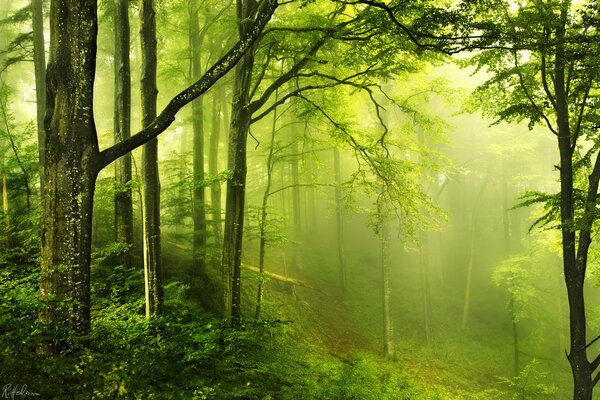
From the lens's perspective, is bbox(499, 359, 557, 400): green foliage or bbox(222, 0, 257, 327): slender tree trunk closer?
bbox(222, 0, 257, 327): slender tree trunk

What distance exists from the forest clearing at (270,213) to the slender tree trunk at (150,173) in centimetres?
4

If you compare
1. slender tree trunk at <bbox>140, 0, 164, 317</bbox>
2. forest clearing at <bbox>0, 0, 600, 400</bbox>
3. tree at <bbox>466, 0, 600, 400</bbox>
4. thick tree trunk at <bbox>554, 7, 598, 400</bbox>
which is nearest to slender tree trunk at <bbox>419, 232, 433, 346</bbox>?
forest clearing at <bbox>0, 0, 600, 400</bbox>

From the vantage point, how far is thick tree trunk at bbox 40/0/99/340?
4.16 metres

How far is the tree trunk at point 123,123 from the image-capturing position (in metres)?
8.89

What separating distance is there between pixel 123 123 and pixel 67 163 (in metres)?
5.76

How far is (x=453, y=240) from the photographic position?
30.3m

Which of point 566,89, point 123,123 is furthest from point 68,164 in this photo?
point 566,89

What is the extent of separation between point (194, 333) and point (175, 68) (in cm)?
959

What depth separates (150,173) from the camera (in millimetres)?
7348

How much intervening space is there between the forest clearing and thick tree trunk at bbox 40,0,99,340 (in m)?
0.02

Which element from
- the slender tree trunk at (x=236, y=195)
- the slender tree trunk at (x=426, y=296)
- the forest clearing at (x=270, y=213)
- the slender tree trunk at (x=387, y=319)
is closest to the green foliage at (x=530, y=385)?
the forest clearing at (x=270, y=213)

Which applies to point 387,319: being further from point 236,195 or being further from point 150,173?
point 150,173

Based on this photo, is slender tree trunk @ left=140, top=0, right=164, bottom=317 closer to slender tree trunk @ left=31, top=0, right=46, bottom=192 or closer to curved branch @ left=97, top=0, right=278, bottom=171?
curved branch @ left=97, top=0, right=278, bottom=171

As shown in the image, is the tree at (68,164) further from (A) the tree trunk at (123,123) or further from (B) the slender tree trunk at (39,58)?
(B) the slender tree trunk at (39,58)
